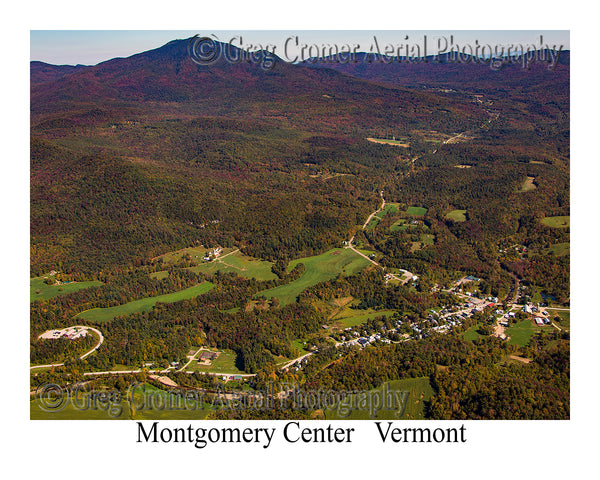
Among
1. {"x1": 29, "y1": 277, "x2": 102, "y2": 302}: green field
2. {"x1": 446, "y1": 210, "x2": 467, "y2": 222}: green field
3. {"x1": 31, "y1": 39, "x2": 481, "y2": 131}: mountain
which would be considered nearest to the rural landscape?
{"x1": 29, "y1": 277, "x2": 102, "y2": 302}: green field

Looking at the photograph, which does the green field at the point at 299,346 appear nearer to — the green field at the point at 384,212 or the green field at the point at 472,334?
the green field at the point at 472,334

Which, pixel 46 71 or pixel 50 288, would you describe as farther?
pixel 46 71

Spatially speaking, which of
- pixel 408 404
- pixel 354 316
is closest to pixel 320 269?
pixel 354 316

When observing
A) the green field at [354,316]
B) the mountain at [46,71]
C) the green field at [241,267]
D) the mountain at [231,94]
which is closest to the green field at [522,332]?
the green field at [354,316]

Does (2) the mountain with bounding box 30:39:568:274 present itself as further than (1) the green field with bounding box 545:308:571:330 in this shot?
Yes

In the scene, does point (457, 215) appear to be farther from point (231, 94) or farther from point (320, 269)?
point (231, 94)

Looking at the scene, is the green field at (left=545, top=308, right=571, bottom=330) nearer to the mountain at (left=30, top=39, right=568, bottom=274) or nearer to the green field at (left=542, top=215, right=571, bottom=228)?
the mountain at (left=30, top=39, right=568, bottom=274)
